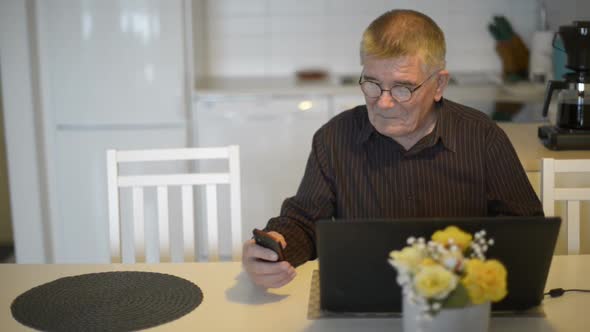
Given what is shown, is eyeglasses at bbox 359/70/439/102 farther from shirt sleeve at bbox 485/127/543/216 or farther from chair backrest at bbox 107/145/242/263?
→ chair backrest at bbox 107/145/242/263

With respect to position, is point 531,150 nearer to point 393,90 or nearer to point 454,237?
point 393,90

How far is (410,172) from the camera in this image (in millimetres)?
2010

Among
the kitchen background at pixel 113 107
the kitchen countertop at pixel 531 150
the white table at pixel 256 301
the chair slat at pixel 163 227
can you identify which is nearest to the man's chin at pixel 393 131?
the white table at pixel 256 301

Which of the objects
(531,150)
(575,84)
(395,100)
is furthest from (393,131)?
(575,84)

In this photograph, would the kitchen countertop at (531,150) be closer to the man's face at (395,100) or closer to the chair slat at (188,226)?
the man's face at (395,100)

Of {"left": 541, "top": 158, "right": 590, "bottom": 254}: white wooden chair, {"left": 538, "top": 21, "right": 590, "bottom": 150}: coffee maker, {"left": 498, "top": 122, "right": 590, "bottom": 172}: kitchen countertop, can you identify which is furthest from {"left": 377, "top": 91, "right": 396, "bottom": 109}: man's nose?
{"left": 538, "top": 21, "right": 590, "bottom": 150}: coffee maker

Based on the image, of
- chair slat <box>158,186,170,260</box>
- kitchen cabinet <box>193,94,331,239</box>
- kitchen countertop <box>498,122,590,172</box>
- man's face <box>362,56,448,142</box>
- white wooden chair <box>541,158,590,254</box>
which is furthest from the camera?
kitchen cabinet <box>193,94,331,239</box>

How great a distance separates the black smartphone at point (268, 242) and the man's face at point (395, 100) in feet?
1.26

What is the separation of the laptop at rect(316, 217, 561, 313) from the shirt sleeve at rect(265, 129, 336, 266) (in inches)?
16.7

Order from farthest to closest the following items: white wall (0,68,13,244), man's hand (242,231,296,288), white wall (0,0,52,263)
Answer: white wall (0,68,13,244), white wall (0,0,52,263), man's hand (242,231,296,288)

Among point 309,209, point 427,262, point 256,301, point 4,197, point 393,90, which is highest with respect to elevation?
point 393,90

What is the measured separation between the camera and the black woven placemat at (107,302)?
5.17 ft

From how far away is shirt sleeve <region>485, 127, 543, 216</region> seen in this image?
1.96 metres

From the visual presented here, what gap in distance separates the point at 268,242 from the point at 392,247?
0.36m
